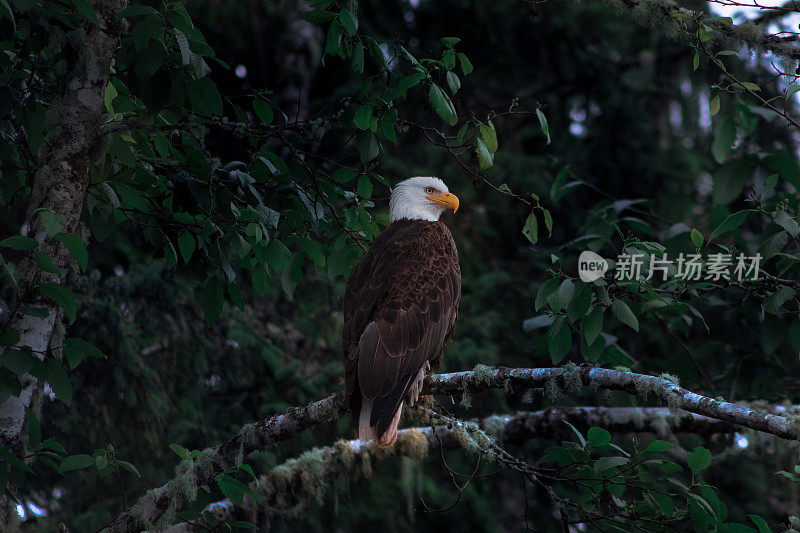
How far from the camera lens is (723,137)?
4.02 m

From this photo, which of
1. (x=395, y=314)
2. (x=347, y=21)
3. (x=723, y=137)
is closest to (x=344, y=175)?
(x=395, y=314)

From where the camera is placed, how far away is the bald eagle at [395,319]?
3781mm

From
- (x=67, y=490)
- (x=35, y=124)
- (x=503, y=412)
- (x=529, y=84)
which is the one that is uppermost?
(x=35, y=124)

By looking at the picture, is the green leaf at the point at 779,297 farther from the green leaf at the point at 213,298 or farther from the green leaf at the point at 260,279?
the green leaf at the point at 213,298

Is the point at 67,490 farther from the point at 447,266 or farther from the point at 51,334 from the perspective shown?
the point at 447,266

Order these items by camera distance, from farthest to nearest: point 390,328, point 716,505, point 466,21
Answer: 1. point 466,21
2. point 390,328
3. point 716,505

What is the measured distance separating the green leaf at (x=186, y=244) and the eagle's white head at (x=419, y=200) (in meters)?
1.73

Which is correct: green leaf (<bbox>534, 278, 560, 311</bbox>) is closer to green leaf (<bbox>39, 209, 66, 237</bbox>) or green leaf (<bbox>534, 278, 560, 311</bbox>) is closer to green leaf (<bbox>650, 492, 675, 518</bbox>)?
green leaf (<bbox>650, 492, 675, 518</bbox>)

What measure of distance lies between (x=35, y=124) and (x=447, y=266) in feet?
7.32

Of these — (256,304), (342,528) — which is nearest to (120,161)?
(256,304)

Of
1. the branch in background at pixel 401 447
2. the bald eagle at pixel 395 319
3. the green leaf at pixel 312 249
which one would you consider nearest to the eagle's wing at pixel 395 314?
the bald eagle at pixel 395 319

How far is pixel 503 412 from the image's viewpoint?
644cm

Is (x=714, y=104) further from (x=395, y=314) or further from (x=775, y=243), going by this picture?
(x=395, y=314)

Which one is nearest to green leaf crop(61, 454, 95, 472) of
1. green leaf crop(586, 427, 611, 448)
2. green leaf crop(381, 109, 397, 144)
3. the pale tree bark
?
the pale tree bark
